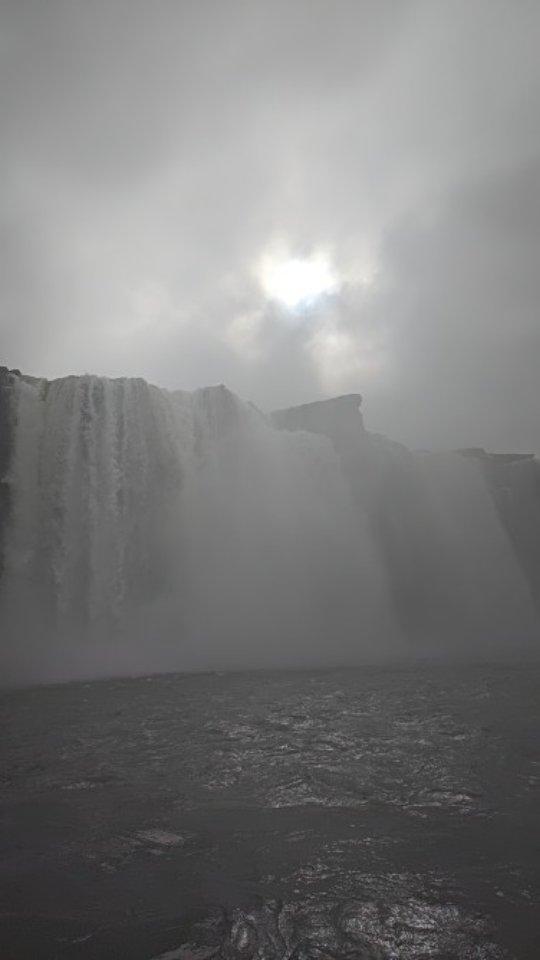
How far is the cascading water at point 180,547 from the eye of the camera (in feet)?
59.3

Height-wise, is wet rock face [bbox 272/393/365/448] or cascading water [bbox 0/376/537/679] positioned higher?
wet rock face [bbox 272/393/365/448]

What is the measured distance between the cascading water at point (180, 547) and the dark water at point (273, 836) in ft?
30.6

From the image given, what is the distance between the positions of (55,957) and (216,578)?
18831 mm

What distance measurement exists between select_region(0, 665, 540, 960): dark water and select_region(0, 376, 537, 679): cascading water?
30.6ft

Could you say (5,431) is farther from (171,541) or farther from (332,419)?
(332,419)

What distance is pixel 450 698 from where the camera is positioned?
10.7m

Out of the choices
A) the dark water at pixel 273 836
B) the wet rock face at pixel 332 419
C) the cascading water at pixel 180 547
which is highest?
the wet rock face at pixel 332 419

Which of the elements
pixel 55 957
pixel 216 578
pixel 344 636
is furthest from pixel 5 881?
pixel 344 636

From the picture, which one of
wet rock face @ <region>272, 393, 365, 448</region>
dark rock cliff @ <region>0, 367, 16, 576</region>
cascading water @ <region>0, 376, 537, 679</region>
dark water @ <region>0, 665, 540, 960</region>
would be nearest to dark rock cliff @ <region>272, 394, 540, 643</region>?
wet rock face @ <region>272, 393, 365, 448</region>

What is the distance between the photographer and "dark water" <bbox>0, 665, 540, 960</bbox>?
3.07 meters

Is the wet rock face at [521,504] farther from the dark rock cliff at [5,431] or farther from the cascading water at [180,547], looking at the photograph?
the dark rock cliff at [5,431]

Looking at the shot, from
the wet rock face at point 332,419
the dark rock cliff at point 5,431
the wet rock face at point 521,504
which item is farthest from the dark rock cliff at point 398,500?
the dark rock cliff at point 5,431

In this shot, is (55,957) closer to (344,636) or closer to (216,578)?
(216,578)

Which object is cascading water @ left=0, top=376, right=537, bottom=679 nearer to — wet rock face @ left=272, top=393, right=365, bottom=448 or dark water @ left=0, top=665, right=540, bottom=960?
wet rock face @ left=272, top=393, right=365, bottom=448
